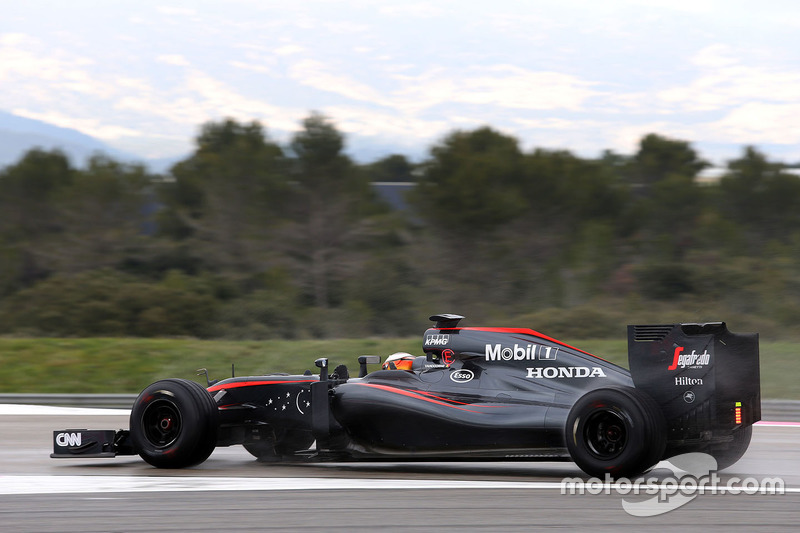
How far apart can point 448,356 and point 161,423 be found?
251 cm

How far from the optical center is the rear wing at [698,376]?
6.88 m

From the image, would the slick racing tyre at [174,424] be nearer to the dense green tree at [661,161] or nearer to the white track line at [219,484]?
the white track line at [219,484]

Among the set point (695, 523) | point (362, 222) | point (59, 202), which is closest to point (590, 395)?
point (695, 523)

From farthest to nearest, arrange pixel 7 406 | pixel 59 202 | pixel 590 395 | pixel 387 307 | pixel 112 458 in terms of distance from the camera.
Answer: pixel 59 202 → pixel 387 307 → pixel 7 406 → pixel 112 458 → pixel 590 395

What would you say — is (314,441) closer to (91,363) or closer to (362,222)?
(91,363)

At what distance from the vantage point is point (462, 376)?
775 centimetres

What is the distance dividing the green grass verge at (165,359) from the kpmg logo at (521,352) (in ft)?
32.8

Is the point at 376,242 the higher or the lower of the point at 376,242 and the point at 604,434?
the higher

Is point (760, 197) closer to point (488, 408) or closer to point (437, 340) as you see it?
point (437, 340)

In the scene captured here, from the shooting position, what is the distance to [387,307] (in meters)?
30.1

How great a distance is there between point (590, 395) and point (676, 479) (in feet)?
3.12

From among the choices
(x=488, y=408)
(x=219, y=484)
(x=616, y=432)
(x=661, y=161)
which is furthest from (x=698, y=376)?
(x=661, y=161)

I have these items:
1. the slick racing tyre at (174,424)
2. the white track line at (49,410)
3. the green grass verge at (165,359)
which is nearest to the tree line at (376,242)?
the green grass verge at (165,359)

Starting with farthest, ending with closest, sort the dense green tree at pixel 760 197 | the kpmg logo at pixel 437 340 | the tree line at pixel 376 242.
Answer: the dense green tree at pixel 760 197 → the tree line at pixel 376 242 → the kpmg logo at pixel 437 340
